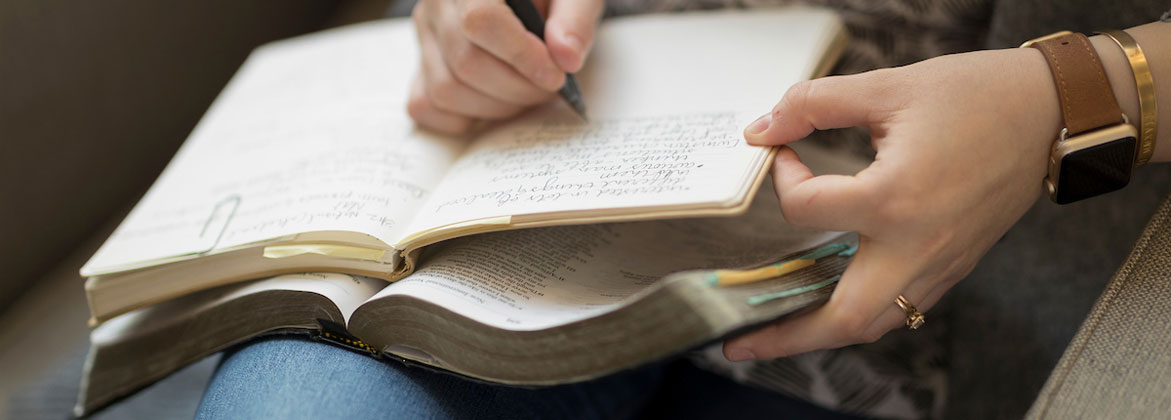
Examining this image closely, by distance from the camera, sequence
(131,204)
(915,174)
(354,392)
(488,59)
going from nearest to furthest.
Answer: (915,174), (354,392), (488,59), (131,204)

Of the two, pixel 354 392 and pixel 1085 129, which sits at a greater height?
pixel 1085 129

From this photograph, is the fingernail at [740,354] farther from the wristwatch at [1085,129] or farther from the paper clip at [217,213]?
the paper clip at [217,213]

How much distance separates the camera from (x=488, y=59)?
2.13 feet

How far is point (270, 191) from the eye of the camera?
0.67 m

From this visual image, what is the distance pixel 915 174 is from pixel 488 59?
1.20 ft

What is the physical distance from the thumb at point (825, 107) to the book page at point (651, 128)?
22 mm

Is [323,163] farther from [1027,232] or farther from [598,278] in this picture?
[1027,232]

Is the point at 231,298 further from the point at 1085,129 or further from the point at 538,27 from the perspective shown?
the point at 1085,129

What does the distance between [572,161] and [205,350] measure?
1.16ft

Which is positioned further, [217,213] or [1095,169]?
[217,213]

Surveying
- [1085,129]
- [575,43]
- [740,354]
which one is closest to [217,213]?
[575,43]

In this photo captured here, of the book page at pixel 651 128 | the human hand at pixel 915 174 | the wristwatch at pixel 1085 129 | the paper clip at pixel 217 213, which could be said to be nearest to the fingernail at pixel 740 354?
the human hand at pixel 915 174

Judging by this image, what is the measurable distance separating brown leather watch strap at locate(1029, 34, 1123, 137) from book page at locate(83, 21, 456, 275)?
0.47 meters

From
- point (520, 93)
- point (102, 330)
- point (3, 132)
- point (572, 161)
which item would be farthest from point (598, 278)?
point (3, 132)
